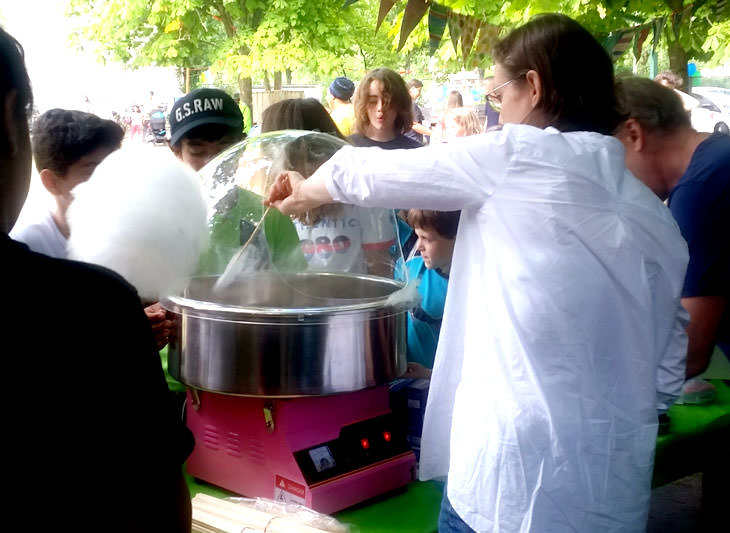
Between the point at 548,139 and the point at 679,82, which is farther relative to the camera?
the point at 679,82

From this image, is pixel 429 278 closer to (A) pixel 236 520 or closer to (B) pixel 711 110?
(A) pixel 236 520

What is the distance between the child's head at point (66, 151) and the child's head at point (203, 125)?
1.64 ft

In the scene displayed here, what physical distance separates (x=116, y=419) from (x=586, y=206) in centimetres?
85

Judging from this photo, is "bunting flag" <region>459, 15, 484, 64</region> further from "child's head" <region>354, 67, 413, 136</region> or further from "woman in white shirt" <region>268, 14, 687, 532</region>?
"woman in white shirt" <region>268, 14, 687, 532</region>

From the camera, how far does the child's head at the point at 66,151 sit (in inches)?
80.7

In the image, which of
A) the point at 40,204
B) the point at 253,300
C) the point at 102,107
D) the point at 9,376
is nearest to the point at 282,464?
the point at 253,300

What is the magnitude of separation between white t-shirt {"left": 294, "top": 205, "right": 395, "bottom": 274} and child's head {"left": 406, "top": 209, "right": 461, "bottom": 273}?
0.33 feet

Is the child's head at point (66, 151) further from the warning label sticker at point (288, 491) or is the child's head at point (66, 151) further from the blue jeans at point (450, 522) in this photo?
the blue jeans at point (450, 522)

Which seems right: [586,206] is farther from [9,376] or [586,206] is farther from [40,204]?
[40,204]

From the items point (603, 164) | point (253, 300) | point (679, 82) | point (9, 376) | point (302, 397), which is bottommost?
point (302, 397)

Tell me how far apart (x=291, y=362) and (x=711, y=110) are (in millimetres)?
11961

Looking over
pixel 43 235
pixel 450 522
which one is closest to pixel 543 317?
pixel 450 522

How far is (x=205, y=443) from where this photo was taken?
1.69 m

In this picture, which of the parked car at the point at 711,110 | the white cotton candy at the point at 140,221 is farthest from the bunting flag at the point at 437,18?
the white cotton candy at the point at 140,221
